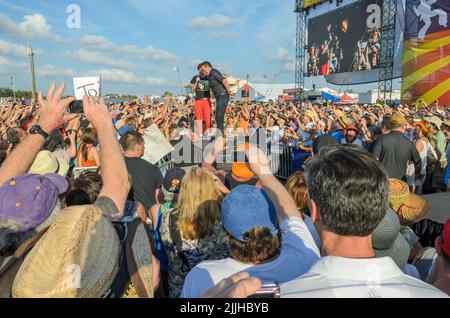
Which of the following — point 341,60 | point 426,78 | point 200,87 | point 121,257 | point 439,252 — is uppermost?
point 341,60

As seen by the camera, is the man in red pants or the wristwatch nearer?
the wristwatch

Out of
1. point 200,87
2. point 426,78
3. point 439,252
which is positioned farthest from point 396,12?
point 439,252

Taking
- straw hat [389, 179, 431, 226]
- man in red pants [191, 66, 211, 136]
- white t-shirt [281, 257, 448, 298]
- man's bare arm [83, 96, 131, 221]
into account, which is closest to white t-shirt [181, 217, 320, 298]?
white t-shirt [281, 257, 448, 298]

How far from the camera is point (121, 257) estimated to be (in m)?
1.33

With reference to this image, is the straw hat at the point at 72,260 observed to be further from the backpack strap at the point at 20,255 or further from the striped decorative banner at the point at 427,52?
the striped decorative banner at the point at 427,52

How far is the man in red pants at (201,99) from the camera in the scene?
7.30 m

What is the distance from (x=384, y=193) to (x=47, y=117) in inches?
71.9

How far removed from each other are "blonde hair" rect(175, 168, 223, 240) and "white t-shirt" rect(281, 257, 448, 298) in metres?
1.33

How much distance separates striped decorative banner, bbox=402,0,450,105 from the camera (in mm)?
20641

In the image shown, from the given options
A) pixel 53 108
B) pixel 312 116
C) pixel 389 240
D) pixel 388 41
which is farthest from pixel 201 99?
pixel 388 41

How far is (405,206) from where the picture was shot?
3.05m

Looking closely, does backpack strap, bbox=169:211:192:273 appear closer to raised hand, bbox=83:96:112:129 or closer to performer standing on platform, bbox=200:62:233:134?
raised hand, bbox=83:96:112:129
